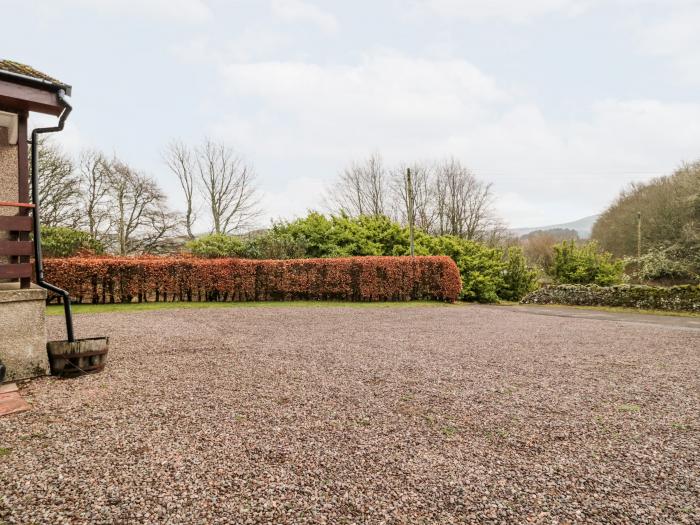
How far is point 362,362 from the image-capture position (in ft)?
18.7

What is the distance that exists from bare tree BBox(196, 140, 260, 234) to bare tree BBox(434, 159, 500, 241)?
19191 mm

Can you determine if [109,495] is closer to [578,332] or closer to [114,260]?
[578,332]

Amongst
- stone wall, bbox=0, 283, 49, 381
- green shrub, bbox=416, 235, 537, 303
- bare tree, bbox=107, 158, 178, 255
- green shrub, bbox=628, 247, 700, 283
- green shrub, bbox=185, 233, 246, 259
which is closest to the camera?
stone wall, bbox=0, 283, 49, 381

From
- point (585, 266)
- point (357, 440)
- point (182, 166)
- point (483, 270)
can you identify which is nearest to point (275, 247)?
point (483, 270)

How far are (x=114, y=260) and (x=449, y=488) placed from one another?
1529 cm

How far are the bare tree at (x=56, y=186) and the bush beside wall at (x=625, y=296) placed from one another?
28.5 meters

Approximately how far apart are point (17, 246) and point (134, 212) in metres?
26.4

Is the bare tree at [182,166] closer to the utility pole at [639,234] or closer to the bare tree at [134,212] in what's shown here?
the bare tree at [134,212]

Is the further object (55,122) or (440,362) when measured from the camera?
(440,362)

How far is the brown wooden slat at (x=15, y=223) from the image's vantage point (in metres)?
4.49

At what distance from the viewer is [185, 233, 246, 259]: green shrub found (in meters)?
19.0

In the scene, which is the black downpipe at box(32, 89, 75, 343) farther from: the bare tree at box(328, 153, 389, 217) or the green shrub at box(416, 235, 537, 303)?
the bare tree at box(328, 153, 389, 217)

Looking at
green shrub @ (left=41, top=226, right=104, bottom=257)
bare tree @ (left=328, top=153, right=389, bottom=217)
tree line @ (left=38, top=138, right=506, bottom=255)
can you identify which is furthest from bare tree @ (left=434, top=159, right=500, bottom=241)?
green shrub @ (left=41, top=226, right=104, bottom=257)

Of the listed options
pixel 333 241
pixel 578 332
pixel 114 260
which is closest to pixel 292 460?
pixel 578 332
